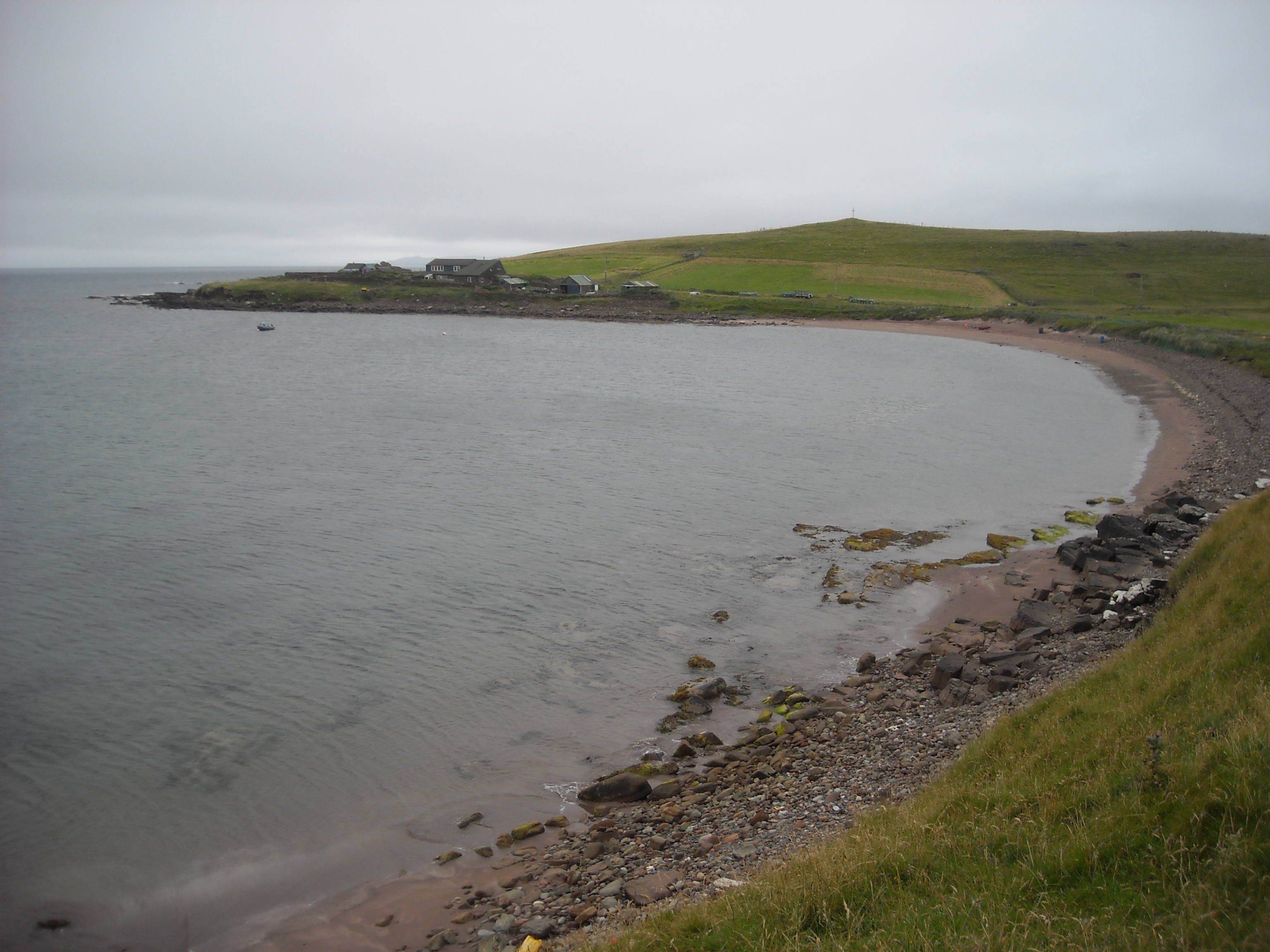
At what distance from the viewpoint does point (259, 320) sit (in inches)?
4941

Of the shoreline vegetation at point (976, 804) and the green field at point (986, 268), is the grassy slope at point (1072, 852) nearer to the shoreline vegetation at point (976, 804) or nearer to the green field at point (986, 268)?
the shoreline vegetation at point (976, 804)

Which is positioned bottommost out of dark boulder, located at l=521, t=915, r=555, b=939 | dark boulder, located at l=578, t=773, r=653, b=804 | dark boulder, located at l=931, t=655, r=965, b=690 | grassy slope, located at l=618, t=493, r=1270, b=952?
dark boulder, located at l=578, t=773, r=653, b=804

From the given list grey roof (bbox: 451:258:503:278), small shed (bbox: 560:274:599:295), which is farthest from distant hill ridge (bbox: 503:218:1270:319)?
grey roof (bbox: 451:258:503:278)

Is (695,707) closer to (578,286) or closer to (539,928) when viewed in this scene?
(539,928)

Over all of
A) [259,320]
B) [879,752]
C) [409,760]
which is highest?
[259,320]

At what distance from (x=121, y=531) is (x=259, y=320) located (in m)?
107

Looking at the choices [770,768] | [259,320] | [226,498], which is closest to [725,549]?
[770,768]

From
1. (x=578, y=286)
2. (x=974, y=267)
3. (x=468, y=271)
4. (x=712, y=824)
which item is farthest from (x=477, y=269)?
(x=712, y=824)

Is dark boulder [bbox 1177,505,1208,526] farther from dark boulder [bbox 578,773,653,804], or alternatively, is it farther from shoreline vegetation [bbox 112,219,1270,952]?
dark boulder [bbox 578,773,653,804]

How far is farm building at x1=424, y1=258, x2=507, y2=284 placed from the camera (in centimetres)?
14875

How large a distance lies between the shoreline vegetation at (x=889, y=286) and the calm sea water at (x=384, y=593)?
60565 millimetres

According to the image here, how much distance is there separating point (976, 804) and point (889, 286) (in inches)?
5283

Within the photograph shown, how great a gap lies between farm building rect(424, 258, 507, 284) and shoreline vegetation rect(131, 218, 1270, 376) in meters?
4.54

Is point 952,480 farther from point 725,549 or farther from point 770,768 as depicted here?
point 770,768
